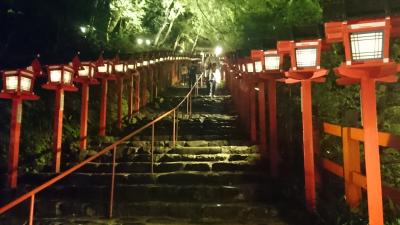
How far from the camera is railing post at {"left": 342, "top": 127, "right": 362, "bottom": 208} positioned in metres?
5.86

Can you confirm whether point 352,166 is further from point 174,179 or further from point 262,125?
point 174,179

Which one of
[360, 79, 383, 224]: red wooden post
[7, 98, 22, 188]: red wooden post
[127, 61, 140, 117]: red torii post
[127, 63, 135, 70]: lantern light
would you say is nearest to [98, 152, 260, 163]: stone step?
[7, 98, 22, 188]: red wooden post

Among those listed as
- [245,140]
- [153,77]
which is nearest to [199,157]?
[245,140]

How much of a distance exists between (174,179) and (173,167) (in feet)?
A: 2.52

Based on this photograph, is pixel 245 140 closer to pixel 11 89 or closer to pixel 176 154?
pixel 176 154

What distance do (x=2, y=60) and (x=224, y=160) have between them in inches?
424

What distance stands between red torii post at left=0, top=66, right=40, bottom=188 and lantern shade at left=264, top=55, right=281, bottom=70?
5.53 m

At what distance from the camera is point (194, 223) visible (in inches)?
249

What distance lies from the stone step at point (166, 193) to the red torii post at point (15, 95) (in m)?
0.88

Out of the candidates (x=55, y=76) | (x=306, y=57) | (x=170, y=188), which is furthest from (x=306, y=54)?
(x=55, y=76)

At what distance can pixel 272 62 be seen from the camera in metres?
→ 8.28

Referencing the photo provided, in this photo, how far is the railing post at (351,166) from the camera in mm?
5859

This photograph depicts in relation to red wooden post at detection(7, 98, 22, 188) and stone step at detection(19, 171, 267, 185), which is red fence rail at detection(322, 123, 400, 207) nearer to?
stone step at detection(19, 171, 267, 185)

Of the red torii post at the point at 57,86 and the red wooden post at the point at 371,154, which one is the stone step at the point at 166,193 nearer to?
the red torii post at the point at 57,86
